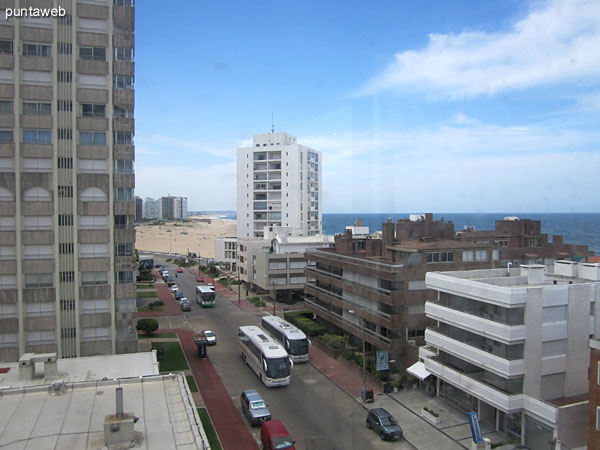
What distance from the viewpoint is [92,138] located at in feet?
47.4

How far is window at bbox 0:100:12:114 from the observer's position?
13812mm

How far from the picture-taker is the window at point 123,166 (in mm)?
14688

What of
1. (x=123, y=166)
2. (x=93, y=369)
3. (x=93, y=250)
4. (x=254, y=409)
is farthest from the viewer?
(x=123, y=166)

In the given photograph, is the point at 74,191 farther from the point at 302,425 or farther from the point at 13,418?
the point at 302,425

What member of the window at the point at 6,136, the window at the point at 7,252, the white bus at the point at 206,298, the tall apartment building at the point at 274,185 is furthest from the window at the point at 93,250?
the tall apartment building at the point at 274,185

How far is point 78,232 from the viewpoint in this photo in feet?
47.2

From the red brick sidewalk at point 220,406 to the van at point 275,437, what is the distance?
1.62 feet

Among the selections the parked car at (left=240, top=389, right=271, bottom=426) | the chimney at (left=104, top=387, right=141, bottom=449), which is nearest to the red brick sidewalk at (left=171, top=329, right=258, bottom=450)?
the parked car at (left=240, top=389, right=271, bottom=426)

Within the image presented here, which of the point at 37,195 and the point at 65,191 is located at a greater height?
the point at 65,191

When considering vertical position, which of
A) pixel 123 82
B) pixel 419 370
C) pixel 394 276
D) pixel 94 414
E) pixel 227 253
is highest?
pixel 123 82

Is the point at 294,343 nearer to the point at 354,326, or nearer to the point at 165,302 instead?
the point at 354,326

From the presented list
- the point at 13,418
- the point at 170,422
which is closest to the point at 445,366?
Answer: the point at 170,422

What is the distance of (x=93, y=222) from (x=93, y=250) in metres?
0.86

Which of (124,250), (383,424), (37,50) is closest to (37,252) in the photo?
(124,250)
